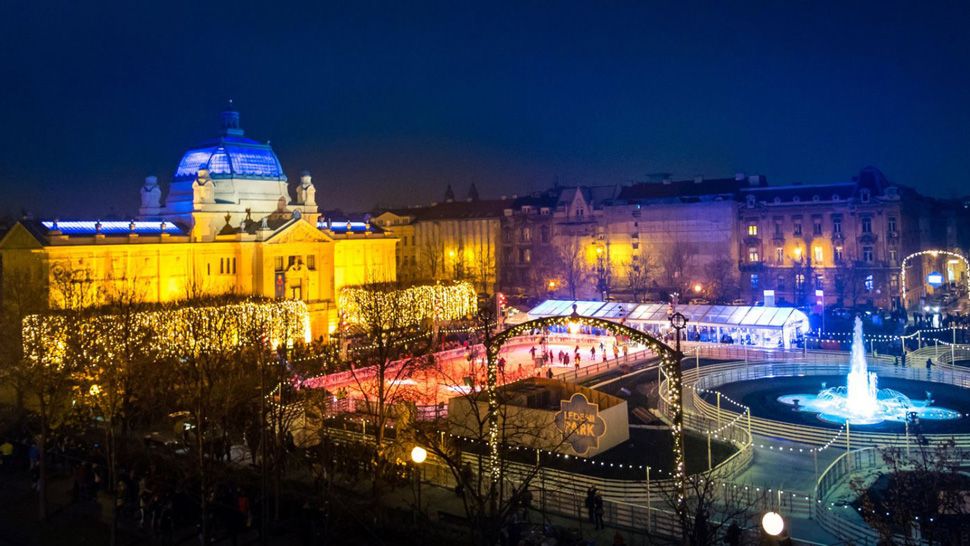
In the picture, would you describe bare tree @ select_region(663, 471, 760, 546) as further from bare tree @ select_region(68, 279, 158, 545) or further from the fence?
bare tree @ select_region(68, 279, 158, 545)

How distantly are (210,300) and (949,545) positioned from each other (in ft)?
138

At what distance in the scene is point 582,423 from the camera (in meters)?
27.3

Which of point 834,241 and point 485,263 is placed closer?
point 834,241

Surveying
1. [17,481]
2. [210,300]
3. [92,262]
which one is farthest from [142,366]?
[92,262]

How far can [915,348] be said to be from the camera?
52406mm

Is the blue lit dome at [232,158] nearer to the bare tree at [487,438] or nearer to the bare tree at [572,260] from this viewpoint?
the bare tree at [572,260]

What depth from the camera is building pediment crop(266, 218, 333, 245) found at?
63594 millimetres

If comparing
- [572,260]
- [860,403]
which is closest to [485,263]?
[572,260]

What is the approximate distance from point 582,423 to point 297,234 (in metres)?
43.9

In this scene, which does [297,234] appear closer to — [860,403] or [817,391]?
[817,391]

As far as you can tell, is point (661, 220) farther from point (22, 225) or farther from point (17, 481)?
point (17, 481)

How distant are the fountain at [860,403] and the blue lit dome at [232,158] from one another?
170 ft

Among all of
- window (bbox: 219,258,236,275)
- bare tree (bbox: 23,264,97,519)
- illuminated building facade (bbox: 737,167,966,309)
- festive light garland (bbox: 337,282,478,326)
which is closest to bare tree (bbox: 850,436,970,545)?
bare tree (bbox: 23,264,97,519)

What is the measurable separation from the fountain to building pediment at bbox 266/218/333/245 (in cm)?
4200
